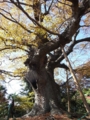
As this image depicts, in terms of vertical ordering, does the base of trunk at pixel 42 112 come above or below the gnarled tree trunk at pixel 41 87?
below

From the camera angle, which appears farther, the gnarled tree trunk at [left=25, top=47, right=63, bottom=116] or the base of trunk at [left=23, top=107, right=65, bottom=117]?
the gnarled tree trunk at [left=25, top=47, right=63, bottom=116]

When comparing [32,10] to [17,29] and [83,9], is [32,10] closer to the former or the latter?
[17,29]

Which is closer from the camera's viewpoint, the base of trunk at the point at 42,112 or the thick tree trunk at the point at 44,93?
the base of trunk at the point at 42,112

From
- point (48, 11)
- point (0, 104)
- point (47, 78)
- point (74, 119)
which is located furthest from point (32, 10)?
point (0, 104)

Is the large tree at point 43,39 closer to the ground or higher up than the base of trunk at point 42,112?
higher up

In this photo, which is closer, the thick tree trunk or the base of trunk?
the base of trunk

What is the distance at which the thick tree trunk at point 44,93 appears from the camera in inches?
263

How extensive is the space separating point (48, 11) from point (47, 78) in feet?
9.38

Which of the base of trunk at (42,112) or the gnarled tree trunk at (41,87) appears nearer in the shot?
the base of trunk at (42,112)

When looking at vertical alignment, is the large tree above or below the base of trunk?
above

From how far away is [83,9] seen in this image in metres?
5.54

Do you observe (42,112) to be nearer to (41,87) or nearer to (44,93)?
(44,93)

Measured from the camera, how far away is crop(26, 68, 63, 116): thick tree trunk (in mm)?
6680

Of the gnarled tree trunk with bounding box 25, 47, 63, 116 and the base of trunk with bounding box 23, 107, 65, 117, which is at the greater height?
the gnarled tree trunk with bounding box 25, 47, 63, 116
